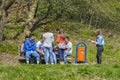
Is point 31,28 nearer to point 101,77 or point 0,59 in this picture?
point 0,59

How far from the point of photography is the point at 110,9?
107ft

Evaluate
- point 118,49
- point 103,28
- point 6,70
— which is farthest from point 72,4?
point 6,70

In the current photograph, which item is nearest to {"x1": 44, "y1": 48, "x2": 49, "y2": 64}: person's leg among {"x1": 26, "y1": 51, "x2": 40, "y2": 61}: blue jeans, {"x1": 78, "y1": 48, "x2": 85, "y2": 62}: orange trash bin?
{"x1": 26, "y1": 51, "x2": 40, "y2": 61}: blue jeans

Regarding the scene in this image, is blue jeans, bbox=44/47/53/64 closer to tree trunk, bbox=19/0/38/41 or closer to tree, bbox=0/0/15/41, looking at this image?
tree, bbox=0/0/15/41

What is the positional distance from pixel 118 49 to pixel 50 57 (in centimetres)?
1036

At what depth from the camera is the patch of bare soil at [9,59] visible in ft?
56.8

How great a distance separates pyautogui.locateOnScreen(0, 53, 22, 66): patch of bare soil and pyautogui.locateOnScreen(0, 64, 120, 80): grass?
11.0 feet

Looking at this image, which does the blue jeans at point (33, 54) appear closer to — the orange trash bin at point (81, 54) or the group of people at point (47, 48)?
the group of people at point (47, 48)

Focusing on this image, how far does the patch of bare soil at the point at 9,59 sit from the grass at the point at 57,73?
11.0 feet

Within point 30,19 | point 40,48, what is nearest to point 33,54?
point 40,48

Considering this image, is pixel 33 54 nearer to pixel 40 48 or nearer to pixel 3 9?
pixel 40 48

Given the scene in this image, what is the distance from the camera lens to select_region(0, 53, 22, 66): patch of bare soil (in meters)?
17.3

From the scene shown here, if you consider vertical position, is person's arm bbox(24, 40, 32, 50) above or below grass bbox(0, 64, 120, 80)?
above

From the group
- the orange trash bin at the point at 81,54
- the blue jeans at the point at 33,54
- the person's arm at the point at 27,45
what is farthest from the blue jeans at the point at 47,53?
the orange trash bin at the point at 81,54
